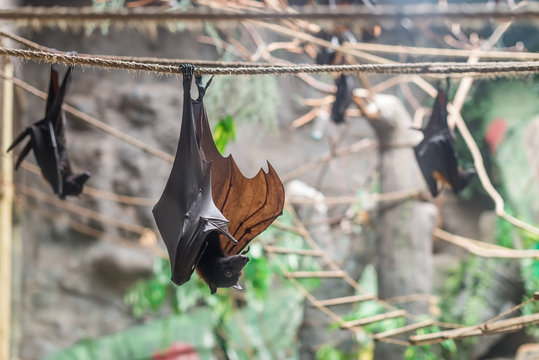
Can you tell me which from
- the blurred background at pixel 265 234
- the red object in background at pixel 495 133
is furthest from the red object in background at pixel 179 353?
the red object in background at pixel 495 133

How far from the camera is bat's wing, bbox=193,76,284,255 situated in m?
1.44

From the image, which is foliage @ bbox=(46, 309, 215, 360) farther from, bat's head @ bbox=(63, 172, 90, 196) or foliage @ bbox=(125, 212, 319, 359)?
bat's head @ bbox=(63, 172, 90, 196)

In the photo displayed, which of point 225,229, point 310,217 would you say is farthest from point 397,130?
point 225,229

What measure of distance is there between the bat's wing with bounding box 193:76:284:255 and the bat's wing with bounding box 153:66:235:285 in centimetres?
6

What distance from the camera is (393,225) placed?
10.5 ft

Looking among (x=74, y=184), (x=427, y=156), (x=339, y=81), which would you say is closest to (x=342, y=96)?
(x=339, y=81)

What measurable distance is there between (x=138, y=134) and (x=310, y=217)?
1.88m

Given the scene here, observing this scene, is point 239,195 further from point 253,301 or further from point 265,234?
point 253,301

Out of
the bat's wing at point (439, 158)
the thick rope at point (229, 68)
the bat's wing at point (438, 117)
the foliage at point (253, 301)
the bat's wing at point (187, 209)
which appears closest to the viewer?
the thick rope at point (229, 68)

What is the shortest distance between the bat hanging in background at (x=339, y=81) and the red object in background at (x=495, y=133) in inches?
78.3

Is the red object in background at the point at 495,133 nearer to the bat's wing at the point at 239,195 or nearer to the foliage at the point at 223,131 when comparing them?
the foliage at the point at 223,131

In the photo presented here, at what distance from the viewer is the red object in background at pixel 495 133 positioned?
4461mm

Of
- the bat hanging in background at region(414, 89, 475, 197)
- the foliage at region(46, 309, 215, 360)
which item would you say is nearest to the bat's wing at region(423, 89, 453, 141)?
the bat hanging in background at region(414, 89, 475, 197)

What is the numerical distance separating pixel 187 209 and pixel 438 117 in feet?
4.26
